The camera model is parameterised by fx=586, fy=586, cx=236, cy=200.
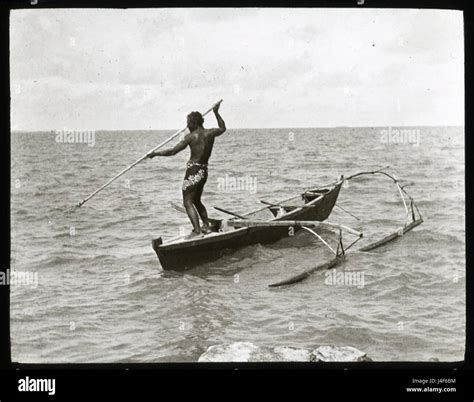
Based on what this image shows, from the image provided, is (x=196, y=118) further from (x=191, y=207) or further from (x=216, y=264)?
(x=216, y=264)

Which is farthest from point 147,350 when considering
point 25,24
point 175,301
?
point 25,24

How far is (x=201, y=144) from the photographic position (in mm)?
3648

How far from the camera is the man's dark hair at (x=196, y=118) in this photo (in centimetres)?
363

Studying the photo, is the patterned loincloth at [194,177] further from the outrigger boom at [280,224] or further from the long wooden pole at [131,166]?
the outrigger boom at [280,224]

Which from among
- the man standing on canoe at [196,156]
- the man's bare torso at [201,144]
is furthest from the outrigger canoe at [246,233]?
the man's bare torso at [201,144]

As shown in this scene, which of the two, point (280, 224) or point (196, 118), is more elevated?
point (196, 118)

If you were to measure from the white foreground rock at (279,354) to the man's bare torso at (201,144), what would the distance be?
1.17 metres

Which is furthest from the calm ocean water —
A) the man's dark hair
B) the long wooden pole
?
the man's dark hair

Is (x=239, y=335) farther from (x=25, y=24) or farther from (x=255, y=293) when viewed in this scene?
(x=25, y=24)

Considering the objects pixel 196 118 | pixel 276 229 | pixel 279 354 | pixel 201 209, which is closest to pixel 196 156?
pixel 196 118

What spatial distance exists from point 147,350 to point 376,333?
55.1 inches

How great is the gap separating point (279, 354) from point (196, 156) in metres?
1.32

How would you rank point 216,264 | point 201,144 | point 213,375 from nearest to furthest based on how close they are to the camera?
1. point 213,375
2. point 201,144
3. point 216,264
